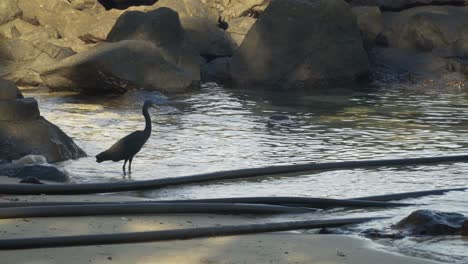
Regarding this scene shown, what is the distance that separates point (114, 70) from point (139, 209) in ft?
37.3

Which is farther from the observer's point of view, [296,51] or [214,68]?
[214,68]

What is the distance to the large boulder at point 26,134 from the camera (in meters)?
11.3

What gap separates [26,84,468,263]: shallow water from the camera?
382 inches

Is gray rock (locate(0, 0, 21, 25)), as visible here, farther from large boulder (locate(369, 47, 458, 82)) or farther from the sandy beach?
the sandy beach

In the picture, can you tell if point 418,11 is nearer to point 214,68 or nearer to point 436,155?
point 214,68

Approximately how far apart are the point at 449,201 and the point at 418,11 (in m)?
15.3

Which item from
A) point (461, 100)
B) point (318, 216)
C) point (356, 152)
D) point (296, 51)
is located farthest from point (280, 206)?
point (296, 51)

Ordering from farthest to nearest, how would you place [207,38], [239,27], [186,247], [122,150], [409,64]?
1. [239,27]
2. [207,38]
3. [409,64]
4. [122,150]
5. [186,247]

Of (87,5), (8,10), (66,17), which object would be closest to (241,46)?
(66,17)

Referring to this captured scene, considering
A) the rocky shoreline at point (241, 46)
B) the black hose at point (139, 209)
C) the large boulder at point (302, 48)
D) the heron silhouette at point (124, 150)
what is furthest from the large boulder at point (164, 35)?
the black hose at point (139, 209)

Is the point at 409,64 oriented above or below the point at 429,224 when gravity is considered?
below

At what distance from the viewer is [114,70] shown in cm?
1867

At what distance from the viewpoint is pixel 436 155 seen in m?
11.9

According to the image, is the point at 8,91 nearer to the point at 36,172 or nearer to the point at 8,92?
the point at 8,92
